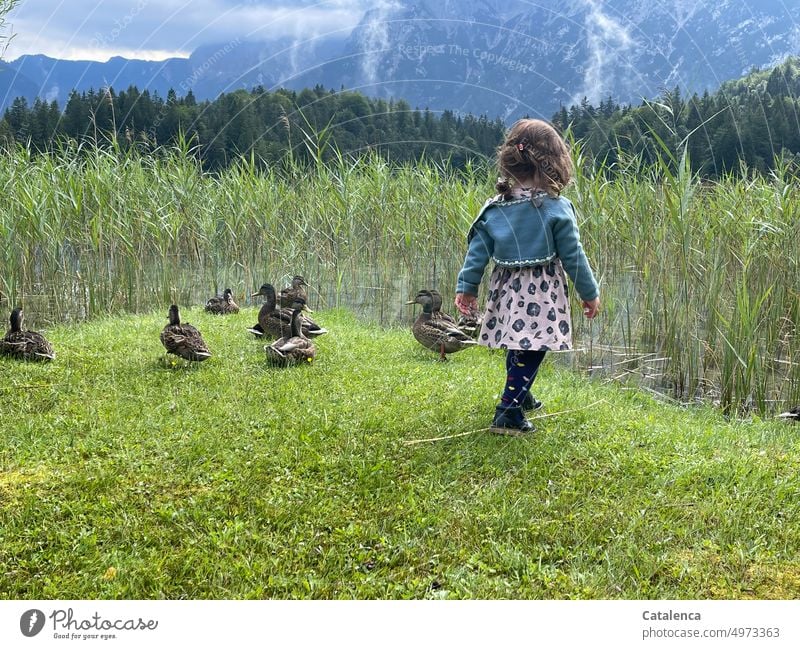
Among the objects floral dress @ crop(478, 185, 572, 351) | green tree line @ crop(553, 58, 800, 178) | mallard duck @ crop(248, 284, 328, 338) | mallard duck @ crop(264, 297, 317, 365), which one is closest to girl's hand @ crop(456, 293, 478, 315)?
floral dress @ crop(478, 185, 572, 351)

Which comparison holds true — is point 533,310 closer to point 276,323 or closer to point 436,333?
point 436,333

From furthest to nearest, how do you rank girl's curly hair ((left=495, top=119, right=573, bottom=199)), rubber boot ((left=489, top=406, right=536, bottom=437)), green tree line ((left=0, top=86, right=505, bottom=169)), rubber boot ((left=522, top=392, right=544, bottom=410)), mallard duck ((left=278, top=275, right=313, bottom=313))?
green tree line ((left=0, top=86, right=505, bottom=169)), mallard duck ((left=278, top=275, right=313, bottom=313)), rubber boot ((left=522, top=392, right=544, bottom=410)), rubber boot ((left=489, top=406, right=536, bottom=437)), girl's curly hair ((left=495, top=119, right=573, bottom=199))

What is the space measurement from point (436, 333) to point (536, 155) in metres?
2.33

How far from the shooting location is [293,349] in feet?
17.1

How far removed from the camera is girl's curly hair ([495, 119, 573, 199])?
3705 mm

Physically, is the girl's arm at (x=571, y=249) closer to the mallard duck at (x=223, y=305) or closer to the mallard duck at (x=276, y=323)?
the mallard duck at (x=276, y=323)

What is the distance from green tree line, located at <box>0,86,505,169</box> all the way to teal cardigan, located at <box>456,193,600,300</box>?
6.45 ft

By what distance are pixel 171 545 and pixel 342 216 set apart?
5.44m

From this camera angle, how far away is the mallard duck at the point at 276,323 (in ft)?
19.1

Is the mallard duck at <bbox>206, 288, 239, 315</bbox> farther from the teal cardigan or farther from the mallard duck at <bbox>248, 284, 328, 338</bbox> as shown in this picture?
the teal cardigan

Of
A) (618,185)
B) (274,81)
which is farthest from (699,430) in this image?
(274,81)

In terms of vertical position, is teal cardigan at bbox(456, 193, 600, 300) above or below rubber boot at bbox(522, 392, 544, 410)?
above

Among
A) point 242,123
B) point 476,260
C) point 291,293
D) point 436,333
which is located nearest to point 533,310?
point 476,260

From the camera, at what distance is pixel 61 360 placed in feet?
17.3
